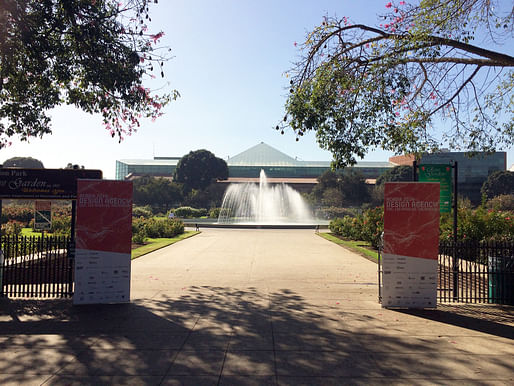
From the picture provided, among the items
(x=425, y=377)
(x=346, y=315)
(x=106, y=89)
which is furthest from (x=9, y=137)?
(x=425, y=377)

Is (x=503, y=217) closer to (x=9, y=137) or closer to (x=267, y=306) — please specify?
(x=267, y=306)

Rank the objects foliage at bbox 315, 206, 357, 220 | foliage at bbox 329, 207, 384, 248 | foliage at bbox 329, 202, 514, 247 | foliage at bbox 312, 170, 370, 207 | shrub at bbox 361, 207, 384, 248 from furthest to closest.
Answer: foliage at bbox 312, 170, 370, 207, foliage at bbox 315, 206, 357, 220, foliage at bbox 329, 207, 384, 248, shrub at bbox 361, 207, 384, 248, foliage at bbox 329, 202, 514, 247

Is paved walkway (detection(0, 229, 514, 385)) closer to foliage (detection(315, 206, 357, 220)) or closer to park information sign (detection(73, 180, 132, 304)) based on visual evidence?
park information sign (detection(73, 180, 132, 304))

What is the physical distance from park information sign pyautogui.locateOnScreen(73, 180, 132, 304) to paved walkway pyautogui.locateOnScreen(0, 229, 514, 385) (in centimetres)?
34

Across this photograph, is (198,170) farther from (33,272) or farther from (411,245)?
(411,245)

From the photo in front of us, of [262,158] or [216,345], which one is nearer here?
[216,345]

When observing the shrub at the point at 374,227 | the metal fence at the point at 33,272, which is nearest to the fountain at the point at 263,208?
the shrub at the point at 374,227

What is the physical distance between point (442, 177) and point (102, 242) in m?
7.29

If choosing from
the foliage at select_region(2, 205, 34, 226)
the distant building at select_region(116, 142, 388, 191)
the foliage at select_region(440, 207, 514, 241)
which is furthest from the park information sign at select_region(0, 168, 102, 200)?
the distant building at select_region(116, 142, 388, 191)

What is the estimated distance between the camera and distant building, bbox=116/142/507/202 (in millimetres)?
79750

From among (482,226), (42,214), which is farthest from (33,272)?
(482,226)

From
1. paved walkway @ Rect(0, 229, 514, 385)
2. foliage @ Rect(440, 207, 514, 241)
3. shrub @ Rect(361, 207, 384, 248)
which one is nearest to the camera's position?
paved walkway @ Rect(0, 229, 514, 385)

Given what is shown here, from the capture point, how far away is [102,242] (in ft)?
24.8

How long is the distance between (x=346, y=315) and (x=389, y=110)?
18.3ft
